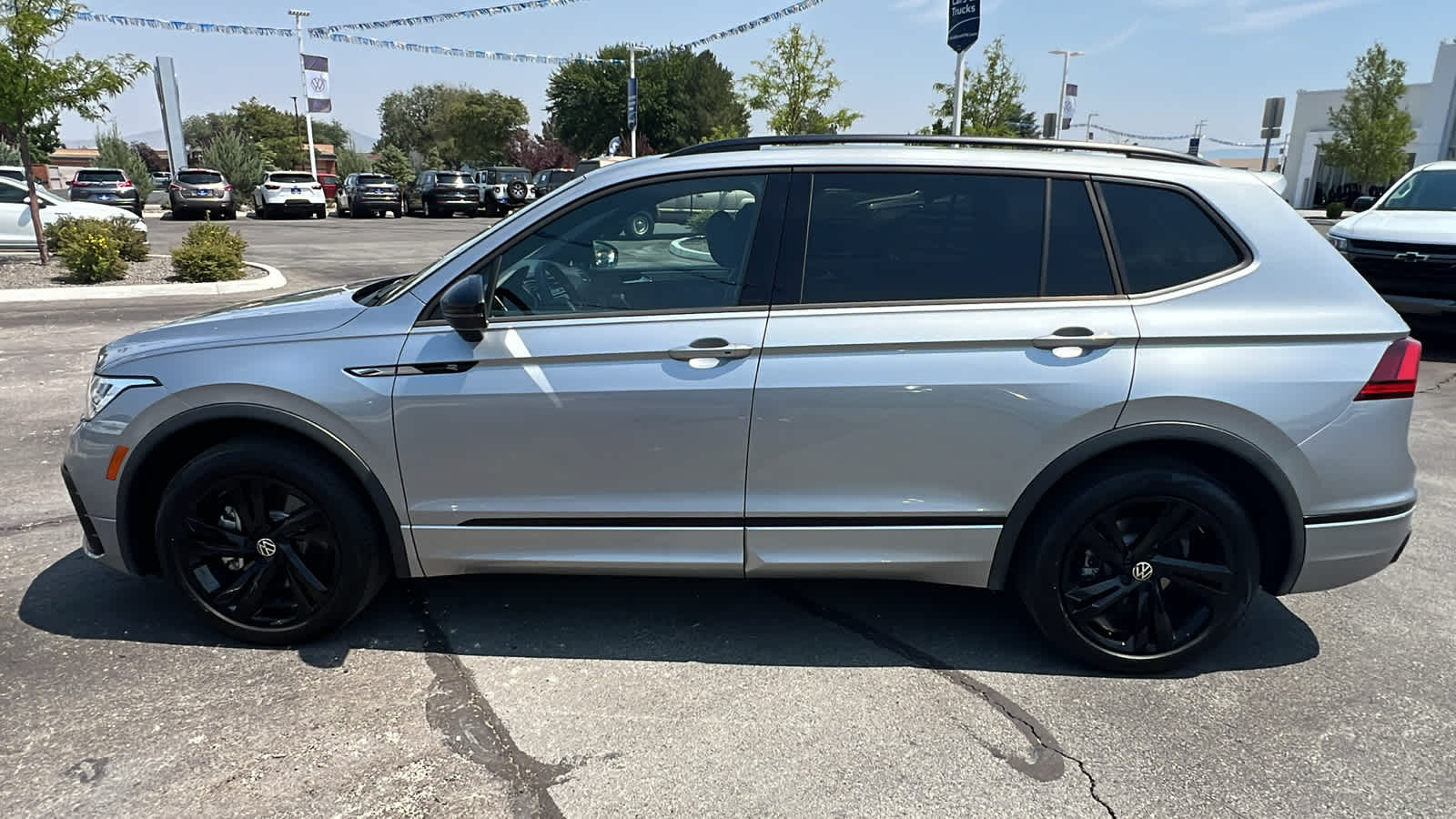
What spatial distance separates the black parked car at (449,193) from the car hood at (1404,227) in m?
27.3

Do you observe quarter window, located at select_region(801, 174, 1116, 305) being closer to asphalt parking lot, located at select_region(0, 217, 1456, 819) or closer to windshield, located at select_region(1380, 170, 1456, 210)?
asphalt parking lot, located at select_region(0, 217, 1456, 819)

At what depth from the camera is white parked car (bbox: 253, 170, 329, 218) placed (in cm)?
2859

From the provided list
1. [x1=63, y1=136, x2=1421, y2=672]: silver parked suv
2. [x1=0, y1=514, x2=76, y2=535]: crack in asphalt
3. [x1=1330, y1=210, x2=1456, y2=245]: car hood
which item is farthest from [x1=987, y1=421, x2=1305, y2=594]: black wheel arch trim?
[x1=1330, y1=210, x2=1456, y2=245]: car hood

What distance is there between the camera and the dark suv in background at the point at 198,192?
2712 centimetres

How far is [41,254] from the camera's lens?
13594 mm

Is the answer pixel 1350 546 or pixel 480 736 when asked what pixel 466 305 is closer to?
pixel 480 736

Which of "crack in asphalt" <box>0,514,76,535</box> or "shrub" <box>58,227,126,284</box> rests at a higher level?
"shrub" <box>58,227,126,284</box>

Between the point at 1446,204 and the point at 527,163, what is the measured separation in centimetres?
5242

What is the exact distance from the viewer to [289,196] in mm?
28703

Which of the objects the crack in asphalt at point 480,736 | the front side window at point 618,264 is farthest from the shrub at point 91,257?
the front side window at point 618,264

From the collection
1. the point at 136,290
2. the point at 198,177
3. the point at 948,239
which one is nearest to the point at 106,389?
the point at 948,239

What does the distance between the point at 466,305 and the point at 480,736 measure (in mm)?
1359

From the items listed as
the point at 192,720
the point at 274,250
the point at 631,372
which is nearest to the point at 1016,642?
the point at 631,372

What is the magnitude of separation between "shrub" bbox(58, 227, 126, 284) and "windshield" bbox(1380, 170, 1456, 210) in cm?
1634
